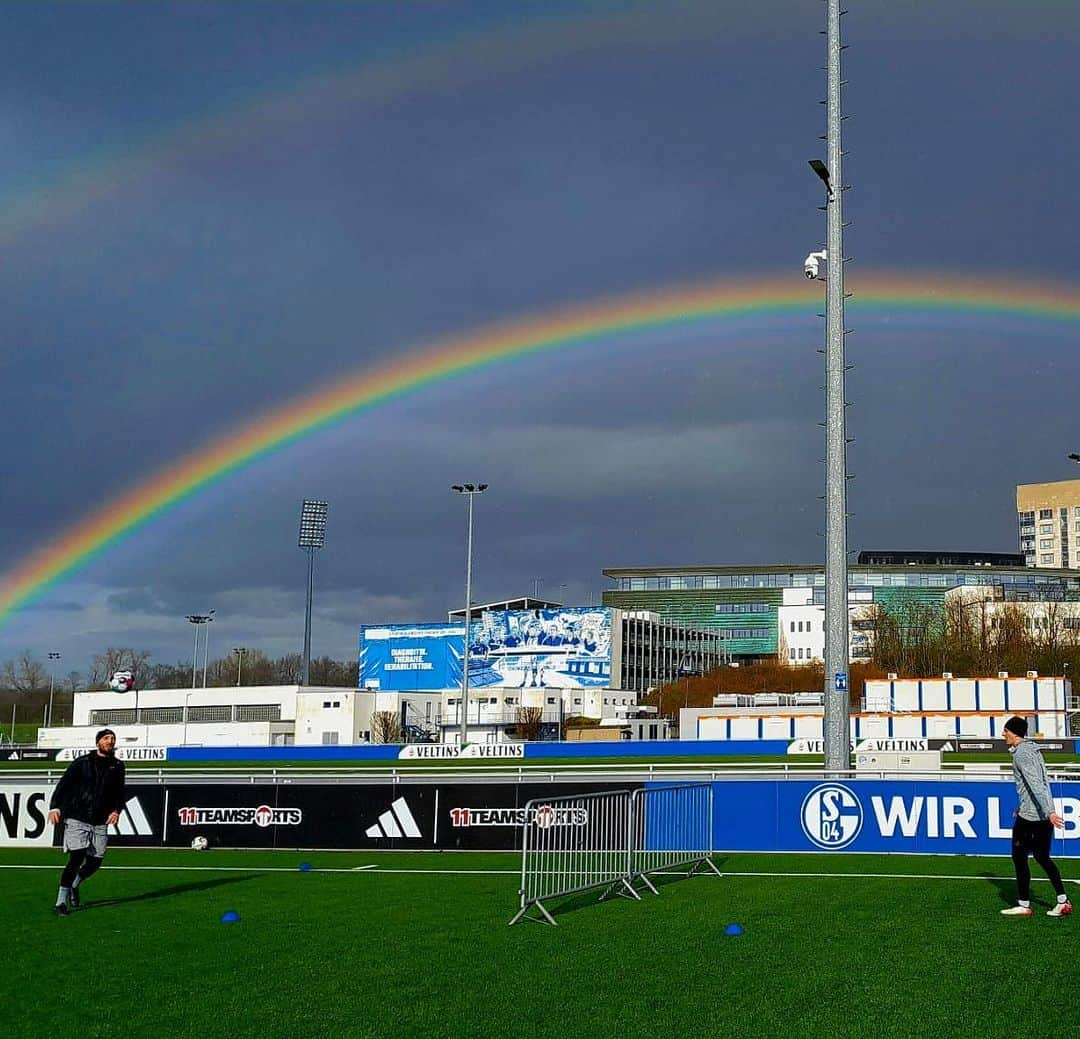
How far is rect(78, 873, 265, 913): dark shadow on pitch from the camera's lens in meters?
15.8

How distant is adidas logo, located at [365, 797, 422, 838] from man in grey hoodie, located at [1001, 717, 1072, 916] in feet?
41.3

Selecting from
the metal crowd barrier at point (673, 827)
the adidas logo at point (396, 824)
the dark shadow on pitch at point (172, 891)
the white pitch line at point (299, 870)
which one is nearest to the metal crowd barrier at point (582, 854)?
the metal crowd barrier at point (673, 827)

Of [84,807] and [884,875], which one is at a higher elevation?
[84,807]

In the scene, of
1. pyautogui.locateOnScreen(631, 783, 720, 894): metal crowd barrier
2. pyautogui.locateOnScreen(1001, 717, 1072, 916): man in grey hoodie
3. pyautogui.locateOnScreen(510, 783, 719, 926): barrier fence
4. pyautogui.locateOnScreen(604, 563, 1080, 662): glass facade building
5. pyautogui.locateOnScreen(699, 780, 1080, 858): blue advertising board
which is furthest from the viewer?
pyautogui.locateOnScreen(604, 563, 1080, 662): glass facade building

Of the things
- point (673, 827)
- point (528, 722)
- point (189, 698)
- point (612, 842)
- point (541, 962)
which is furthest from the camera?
point (189, 698)

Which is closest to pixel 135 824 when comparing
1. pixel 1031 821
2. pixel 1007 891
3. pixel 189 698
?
pixel 1007 891

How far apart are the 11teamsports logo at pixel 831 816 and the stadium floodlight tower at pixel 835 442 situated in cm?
101

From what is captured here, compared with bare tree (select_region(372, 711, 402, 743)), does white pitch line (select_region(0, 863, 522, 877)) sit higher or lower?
lower

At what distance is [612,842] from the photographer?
17.0 m

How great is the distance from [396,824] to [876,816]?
27.9ft

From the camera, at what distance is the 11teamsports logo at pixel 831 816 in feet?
70.5

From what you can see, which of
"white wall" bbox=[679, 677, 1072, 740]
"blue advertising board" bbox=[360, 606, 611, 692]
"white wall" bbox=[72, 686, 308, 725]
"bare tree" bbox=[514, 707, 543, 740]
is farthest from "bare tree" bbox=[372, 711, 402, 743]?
"white wall" bbox=[679, 677, 1072, 740]

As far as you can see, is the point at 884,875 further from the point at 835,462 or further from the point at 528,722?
the point at 528,722

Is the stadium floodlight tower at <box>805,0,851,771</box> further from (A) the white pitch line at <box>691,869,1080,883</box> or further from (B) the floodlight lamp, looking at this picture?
(B) the floodlight lamp
